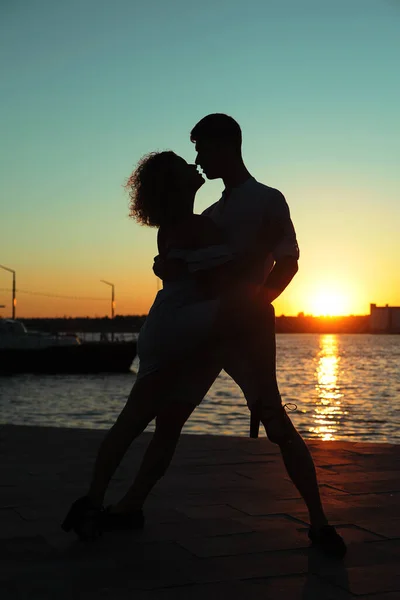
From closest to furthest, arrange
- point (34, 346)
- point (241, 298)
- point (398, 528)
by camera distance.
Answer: point (241, 298)
point (398, 528)
point (34, 346)

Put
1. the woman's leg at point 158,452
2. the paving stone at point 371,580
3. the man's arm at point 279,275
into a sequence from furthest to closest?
1. the woman's leg at point 158,452
2. the man's arm at point 279,275
3. the paving stone at point 371,580

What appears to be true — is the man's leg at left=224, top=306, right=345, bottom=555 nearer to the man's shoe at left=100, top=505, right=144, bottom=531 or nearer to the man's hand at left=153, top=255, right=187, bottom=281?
the man's hand at left=153, top=255, right=187, bottom=281

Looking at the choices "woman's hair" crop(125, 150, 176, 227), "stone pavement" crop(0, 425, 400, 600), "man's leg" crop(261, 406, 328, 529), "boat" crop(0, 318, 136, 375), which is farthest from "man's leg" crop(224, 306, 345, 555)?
"boat" crop(0, 318, 136, 375)

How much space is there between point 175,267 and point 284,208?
0.52 metres

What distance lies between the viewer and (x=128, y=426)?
360 cm

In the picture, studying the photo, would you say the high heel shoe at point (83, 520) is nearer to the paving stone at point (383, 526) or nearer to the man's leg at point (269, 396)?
the man's leg at point (269, 396)

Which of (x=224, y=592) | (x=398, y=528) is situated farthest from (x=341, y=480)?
(x=224, y=592)

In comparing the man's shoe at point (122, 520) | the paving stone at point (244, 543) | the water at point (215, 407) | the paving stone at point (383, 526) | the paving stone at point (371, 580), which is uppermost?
the man's shoe at point (122, 520)

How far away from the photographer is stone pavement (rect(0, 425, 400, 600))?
2.91m

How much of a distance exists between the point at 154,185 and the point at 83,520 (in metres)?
1.46

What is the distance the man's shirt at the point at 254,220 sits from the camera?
3416mm

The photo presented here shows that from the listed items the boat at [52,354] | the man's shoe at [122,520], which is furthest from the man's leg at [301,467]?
the boat at [52,354]

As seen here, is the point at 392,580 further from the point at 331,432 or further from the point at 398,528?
the point at 331,432

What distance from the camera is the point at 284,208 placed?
11.3 ft
